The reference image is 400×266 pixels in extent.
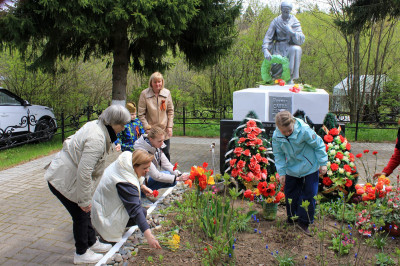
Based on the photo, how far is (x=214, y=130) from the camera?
39.8 feet

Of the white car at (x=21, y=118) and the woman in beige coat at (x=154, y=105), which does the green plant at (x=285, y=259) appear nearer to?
the woman in beige coat at (x=154, y=105)

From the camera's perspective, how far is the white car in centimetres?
826

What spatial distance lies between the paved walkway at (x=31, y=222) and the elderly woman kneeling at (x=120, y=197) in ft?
2.00

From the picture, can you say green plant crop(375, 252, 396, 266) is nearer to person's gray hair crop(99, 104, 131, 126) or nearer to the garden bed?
the garden bed

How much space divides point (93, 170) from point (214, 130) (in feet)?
31.1

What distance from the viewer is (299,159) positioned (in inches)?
130

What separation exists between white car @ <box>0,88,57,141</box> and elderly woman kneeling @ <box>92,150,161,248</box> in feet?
20.1

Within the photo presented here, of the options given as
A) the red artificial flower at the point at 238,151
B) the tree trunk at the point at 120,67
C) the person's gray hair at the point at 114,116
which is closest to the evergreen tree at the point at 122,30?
the tree trunk at the point at 120,67

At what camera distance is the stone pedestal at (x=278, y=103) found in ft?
19.5

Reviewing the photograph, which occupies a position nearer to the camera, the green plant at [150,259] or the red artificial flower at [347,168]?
the green plant at [150,259]

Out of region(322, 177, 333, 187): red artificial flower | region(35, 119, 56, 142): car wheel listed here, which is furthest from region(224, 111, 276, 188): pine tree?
region(35, 119, 56, 142): car wheel

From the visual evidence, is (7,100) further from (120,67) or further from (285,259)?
(285,259)

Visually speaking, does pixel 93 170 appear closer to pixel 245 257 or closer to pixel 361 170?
pixel 245 257

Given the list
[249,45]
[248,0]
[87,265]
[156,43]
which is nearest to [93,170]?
[87,265]
